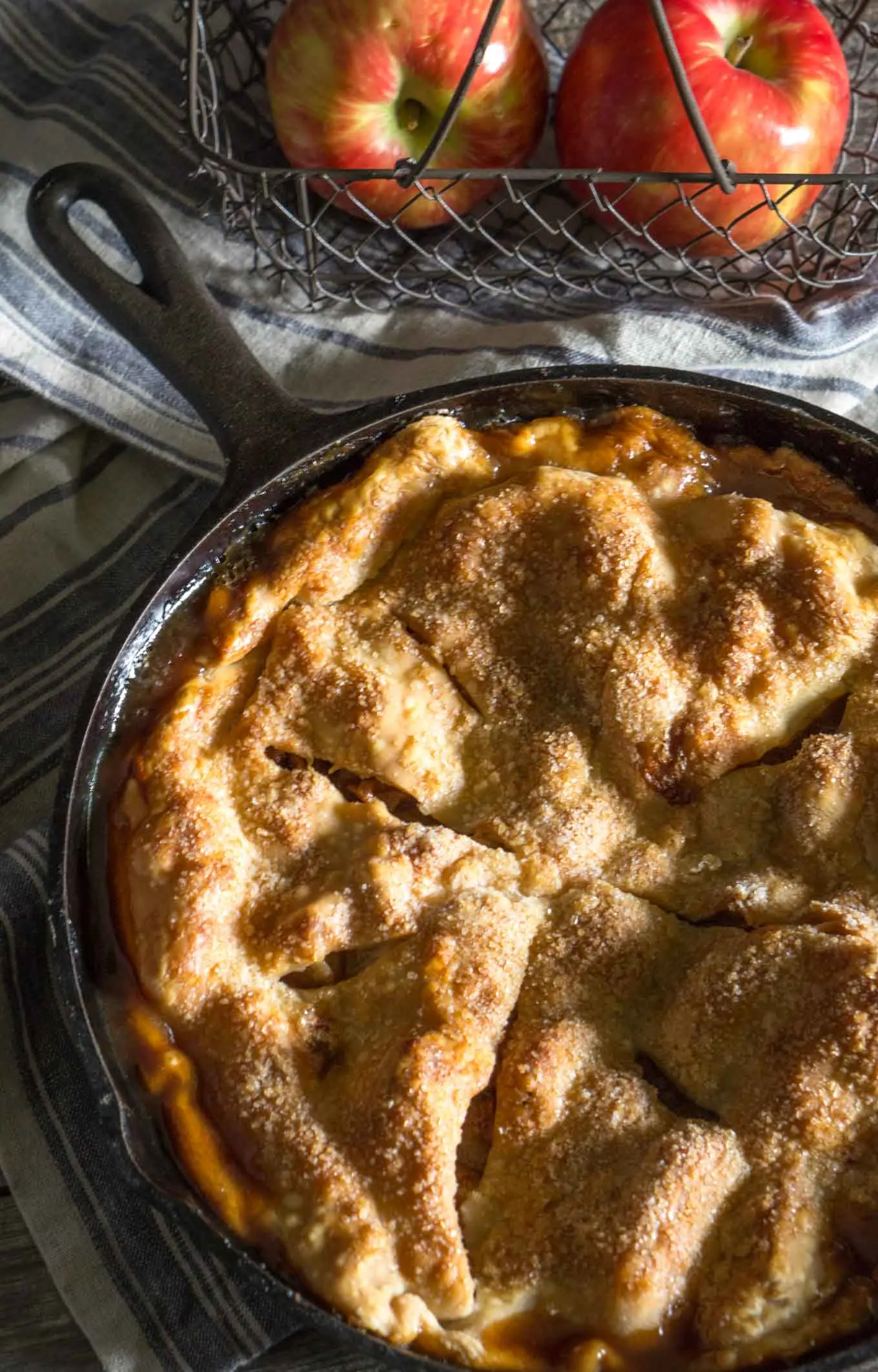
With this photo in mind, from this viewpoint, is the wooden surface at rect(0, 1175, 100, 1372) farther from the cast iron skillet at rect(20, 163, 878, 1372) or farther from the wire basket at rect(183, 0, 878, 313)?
the wire basket at rect(183, 0, 878, 313)

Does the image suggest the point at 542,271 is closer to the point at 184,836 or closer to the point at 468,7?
the point at 468,7

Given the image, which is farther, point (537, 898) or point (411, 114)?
point (411, 114)

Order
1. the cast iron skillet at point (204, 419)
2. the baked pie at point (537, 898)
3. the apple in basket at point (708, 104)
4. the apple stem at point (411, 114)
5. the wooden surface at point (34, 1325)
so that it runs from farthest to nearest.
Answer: the apple stem at point (411, 114) → the apple in basket at point (708, 104) → the wooden surface at point (34, 1325) → the cast iron skillet at point (204, 419) → the baked pie at point (537, 898)

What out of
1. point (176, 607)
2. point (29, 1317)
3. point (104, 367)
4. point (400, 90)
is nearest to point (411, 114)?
point (400, 90)

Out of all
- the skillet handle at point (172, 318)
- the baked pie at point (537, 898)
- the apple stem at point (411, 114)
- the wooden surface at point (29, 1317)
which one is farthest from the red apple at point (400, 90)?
the wooden surface at point (29, 1317)

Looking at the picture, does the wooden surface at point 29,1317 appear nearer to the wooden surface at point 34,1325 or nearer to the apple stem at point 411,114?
the wooden surface at point 34,1325

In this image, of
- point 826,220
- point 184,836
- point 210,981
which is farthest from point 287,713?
point 826,220

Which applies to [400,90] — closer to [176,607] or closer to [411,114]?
[411,114]
